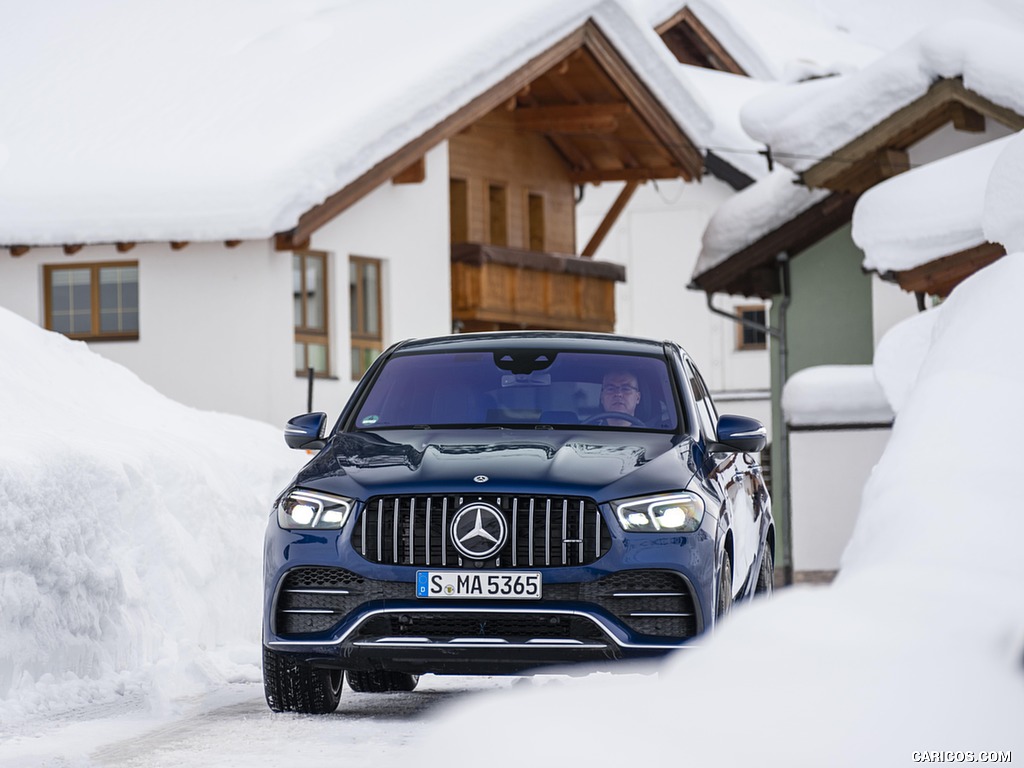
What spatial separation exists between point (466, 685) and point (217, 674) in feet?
4.06

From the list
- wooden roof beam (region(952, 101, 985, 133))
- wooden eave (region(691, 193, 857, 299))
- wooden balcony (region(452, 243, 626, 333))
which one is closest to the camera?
wooden roof beam (region(952, 101, 985, 133))

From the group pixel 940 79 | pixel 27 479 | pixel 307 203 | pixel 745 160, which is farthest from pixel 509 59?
pixel 27 479

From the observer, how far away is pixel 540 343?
938cm

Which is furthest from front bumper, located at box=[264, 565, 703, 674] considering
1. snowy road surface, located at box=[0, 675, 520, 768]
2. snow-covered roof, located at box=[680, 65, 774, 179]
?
snow-covered roof, located at box=[680, 65, 774, 179]

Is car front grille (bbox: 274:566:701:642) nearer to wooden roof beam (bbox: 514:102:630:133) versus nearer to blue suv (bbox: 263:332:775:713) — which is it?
blue suv (bbox: 263:332:775:713)

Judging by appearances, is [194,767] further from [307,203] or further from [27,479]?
[307,203]

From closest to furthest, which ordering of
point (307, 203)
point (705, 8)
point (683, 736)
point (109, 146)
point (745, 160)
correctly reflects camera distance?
point (683, 736) < point (307, 203) < point (109, 146) < point (745, 160) < point (705, 8)

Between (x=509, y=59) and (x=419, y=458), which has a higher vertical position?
(x=509, y=59)

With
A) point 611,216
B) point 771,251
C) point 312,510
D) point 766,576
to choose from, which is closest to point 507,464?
point 312,510

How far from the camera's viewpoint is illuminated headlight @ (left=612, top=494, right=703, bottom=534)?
753 centimetres

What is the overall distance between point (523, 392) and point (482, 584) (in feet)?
5.58

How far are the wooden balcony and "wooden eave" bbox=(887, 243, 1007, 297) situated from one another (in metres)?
9.46

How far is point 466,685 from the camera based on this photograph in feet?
32.1

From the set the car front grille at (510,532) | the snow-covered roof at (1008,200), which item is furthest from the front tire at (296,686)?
the snow-covered roof at (1008,200)
